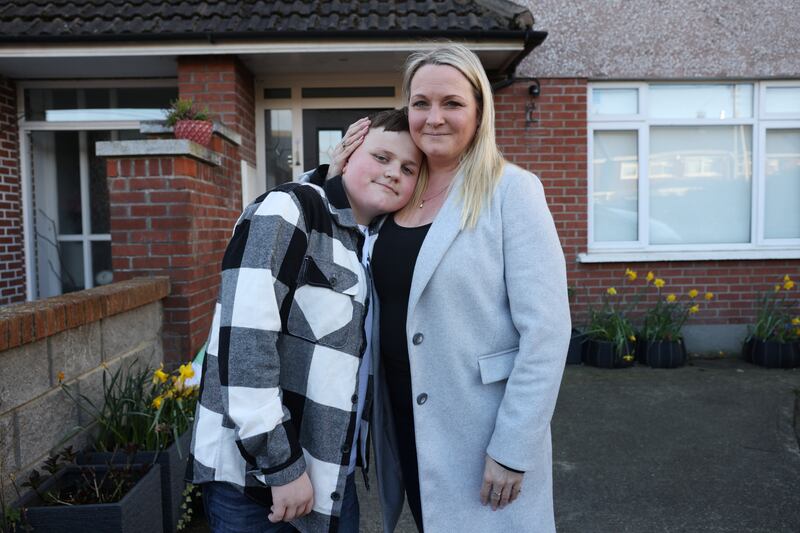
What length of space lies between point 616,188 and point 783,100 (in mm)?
1993

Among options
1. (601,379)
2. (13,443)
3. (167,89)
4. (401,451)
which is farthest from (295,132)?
(401,451)

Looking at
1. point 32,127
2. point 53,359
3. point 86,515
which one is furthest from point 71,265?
point 86,515

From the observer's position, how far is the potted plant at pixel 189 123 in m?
4.46

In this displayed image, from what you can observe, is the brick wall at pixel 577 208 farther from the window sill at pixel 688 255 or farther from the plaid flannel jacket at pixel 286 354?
the plaid flannel jacket at pixel 286 354

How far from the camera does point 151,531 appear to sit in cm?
250

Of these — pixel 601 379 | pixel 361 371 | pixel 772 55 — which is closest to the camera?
pixel 361 371

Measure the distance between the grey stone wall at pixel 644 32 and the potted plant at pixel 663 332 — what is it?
7.31 ft

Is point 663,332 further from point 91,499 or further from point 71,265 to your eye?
point 71,265

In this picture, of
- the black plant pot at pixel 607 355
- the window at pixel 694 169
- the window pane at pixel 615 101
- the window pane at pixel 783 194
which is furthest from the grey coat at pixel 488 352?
A: the window pane at pixel 783 194

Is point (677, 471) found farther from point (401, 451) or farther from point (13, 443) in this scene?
point (13, 443)

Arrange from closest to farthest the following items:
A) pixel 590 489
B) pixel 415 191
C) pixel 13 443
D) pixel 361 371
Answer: pixel 361 371
pixel 415 191
pixel 13 443
pixel 590 489

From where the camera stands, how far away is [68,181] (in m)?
6.51

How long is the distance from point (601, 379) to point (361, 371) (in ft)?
13.7

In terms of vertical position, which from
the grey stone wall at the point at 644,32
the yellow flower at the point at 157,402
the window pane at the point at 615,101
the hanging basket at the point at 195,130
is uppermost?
the grey stone wall at the point at 644,32
